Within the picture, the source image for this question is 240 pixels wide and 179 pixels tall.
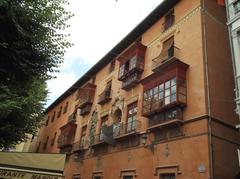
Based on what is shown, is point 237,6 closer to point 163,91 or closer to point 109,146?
point 163,91

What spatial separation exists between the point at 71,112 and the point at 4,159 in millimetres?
23982

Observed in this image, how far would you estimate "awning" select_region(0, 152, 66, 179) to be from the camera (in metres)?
6.40

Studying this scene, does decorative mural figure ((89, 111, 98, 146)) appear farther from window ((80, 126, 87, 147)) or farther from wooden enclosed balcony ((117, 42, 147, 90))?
wooden enclosed balcony ((117, 42, 147, 90))

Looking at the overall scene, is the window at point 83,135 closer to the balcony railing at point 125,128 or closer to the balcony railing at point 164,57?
the balcony railing at point 125,128

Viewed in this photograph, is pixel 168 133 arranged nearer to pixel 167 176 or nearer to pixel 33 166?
pixel 167 176

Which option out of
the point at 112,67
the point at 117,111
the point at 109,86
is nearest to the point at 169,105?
the point at 117,111

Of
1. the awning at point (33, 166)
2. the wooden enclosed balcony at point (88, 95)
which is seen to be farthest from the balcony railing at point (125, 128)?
the awning at point (33, 166)

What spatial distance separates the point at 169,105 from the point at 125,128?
16.3 ft

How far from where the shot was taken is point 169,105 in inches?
562

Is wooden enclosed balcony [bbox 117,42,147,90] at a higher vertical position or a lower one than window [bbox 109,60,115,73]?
lower

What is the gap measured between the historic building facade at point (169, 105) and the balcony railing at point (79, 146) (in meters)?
0.12

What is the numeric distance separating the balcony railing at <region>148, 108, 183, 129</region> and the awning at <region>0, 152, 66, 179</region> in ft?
27.6

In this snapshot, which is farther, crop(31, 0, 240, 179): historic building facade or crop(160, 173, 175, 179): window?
crop(160, 173, 175, 179): window

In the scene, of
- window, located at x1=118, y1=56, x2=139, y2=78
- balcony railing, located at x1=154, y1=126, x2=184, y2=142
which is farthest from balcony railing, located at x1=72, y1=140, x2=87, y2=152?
balcony railing, located at x1=154, y1=126, x2=184, y2=142
